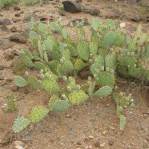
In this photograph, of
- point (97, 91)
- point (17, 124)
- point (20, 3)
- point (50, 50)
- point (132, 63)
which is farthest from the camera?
point (20, 3)

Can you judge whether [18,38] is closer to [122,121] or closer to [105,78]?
[105,78]

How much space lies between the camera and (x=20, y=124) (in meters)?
3.09

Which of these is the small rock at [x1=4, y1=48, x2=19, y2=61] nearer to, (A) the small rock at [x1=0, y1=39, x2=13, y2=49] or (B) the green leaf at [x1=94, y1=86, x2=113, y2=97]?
(A) the small rock at [x1=0, y1=39, x2=13, y2=49]

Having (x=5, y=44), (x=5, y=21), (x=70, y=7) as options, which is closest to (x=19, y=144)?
(x=5, y=44)

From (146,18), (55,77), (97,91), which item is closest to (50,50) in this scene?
(55,77)

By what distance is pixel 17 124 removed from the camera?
308 centimetres

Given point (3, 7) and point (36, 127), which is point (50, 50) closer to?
point (36, 127)

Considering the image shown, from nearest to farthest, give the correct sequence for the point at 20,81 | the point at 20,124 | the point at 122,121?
the point at 20,124, the point at 122,121, the point at 20,81

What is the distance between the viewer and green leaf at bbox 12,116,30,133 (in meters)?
3.07

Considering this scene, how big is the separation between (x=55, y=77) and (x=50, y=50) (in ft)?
1.47

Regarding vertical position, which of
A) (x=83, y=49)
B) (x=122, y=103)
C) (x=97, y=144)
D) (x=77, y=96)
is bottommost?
(x=97, y=144)

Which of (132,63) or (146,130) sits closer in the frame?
(146,130)

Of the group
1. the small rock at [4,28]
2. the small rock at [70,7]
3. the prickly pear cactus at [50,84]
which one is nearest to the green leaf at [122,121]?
the prickly pear cactus at [50,84]

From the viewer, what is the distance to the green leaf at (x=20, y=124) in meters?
3.07
